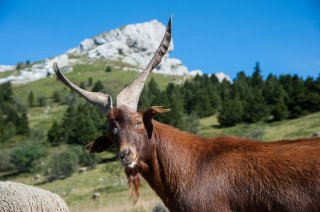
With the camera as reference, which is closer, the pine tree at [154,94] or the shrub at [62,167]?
the shrub at [62,167]

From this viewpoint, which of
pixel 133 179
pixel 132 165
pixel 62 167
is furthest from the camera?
pixel 62 167

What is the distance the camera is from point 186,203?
782 centimetres

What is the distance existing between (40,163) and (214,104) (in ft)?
173

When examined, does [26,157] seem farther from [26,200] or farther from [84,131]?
[26,200]

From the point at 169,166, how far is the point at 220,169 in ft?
3.33

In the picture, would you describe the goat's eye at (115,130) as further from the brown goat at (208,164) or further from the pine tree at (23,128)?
the pine tree at (23,128)

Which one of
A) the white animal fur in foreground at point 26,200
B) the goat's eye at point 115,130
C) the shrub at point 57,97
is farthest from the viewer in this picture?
the shrub at point 57,97

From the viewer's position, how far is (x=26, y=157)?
9744 centimetres

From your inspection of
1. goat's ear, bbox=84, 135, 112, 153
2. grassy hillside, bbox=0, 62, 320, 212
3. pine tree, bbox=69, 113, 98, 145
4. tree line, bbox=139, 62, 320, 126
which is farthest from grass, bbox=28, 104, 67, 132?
goat's ear, bbox=84, 135, 112, 153

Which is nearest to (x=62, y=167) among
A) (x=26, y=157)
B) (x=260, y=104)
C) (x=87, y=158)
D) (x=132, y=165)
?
(x=87, y=158)

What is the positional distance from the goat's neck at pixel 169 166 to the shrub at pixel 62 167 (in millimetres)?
76617

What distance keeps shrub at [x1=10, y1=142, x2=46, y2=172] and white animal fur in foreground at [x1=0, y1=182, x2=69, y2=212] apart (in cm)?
8573

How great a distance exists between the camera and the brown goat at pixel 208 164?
7160 millimetres

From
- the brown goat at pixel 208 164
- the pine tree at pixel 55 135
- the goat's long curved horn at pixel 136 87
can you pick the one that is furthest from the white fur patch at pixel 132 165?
the pine tree at pixel 55 135
